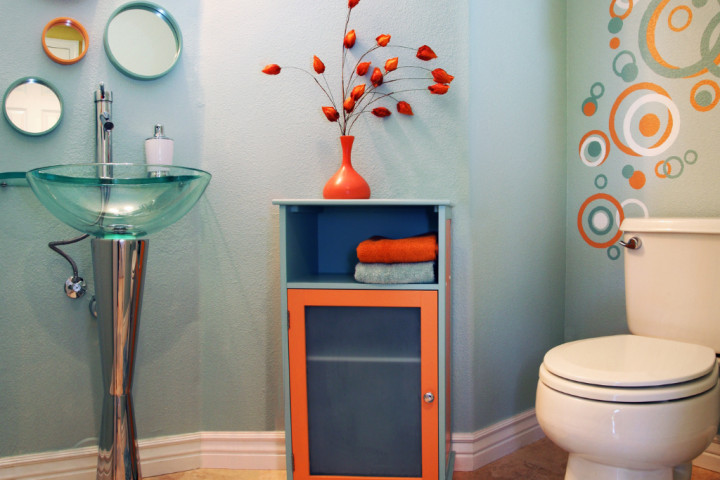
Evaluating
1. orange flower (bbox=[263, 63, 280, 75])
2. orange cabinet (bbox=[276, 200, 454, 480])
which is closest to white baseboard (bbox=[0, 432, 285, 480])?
orange cabinet (bbox=[276, 200, 454, 480])

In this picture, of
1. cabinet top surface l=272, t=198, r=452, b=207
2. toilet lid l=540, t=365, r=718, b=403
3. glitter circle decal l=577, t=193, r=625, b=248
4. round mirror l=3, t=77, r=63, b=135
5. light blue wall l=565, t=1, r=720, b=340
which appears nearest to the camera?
toilet lid l=540, t=365, r=718, b=403

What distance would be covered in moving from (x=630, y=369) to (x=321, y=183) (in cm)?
100

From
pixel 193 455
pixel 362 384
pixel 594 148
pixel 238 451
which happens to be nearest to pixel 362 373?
pixel 362 384

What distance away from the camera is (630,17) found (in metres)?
1.73

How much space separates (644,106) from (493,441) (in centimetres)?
121

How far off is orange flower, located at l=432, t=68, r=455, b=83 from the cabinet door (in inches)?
25.4

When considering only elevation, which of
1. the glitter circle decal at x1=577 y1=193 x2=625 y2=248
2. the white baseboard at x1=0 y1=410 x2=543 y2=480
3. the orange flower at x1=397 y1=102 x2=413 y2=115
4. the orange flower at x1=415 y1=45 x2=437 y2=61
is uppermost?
the orange flower at x1=415 y1=45 x2=437 y2=61

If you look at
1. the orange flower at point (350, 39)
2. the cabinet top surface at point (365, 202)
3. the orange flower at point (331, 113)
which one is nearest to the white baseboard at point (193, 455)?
the cabinet top surface at point (365, 202)

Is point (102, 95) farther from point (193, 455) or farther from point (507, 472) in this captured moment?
point (507, 472)

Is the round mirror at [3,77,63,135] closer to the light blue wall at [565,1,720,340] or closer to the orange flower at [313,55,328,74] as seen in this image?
the orange flower at [313,55,328,74]

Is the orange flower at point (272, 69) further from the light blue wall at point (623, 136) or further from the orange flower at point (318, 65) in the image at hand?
the light blue wall at point (623, 136)

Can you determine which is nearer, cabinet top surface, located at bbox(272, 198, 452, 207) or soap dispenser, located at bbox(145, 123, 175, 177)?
cabinet top surface, located at bbox(272, 198, 452, 207)

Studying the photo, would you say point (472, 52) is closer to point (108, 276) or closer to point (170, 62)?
point (170, 62)

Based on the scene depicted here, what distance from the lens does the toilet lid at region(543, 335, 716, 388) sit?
1.12 m
